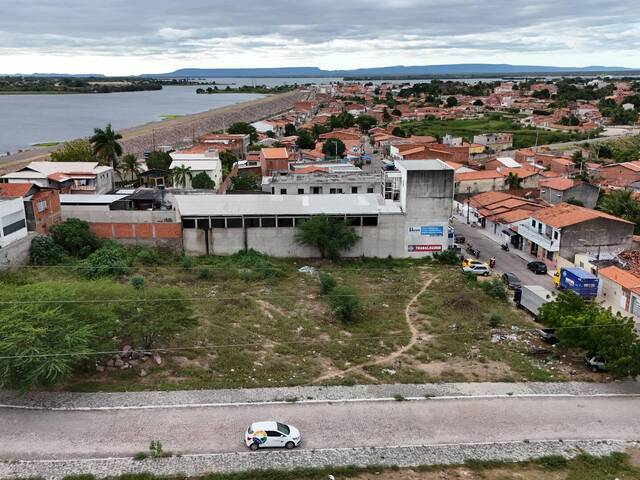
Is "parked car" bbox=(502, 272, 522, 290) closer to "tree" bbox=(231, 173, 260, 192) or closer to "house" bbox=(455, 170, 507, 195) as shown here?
"house" bbox=(455, 170, 507, 195)

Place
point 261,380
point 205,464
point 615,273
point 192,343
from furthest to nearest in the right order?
point 615,273, point 192,343, point 261,380, point 205,464

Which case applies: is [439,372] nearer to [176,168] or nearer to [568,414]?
[568,414]

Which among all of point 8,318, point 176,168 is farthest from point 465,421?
point 176,168

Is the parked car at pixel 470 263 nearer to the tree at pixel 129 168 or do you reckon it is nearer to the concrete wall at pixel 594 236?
the concrete wall at pixel 594 236

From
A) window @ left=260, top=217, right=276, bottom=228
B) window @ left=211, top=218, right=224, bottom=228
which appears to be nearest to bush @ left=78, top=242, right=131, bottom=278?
window @ left=211, top=218, right=224, bottom=228

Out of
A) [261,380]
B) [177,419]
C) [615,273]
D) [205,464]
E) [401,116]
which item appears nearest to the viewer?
[205,464]

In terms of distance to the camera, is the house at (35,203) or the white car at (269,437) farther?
the house at (35,203)

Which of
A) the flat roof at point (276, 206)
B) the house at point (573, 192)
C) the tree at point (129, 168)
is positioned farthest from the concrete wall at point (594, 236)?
the tree at point (129, 168)
